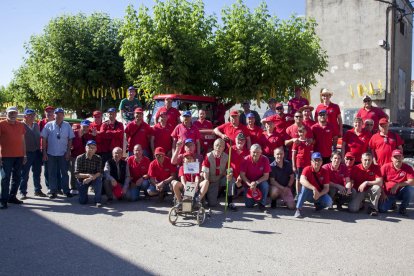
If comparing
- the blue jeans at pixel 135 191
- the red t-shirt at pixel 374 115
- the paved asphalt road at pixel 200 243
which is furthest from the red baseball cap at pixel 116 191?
the red t-shirt at pixel 374 115

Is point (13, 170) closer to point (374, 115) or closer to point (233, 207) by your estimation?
point (233, 207)

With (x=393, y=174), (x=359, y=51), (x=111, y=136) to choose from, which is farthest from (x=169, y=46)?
(x=359, y=51)

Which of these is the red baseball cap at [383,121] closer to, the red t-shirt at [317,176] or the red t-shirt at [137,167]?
the red t-shirt at [317,176]

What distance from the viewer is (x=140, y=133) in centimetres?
883

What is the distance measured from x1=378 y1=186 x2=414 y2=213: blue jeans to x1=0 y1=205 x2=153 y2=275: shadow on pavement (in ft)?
16.6

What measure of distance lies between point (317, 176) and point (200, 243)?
3026 mm

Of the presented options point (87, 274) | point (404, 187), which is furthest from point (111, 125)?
point (404, 187)

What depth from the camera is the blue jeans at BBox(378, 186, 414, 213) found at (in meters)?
7.30

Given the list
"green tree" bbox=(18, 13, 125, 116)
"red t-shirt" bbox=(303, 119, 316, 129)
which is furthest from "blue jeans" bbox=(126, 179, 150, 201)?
"green tree" bbox=(18, 13, 125, 116)

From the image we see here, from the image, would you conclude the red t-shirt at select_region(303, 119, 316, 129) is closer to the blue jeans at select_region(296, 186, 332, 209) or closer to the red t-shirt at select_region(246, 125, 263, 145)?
the red t-shirt at select_region(246, 125, 263, 145)

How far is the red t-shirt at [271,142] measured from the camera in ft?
27.7

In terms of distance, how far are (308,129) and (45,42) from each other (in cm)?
2098

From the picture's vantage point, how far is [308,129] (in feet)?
26.5

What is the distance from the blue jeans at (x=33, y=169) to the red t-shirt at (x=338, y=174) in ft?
20.2
